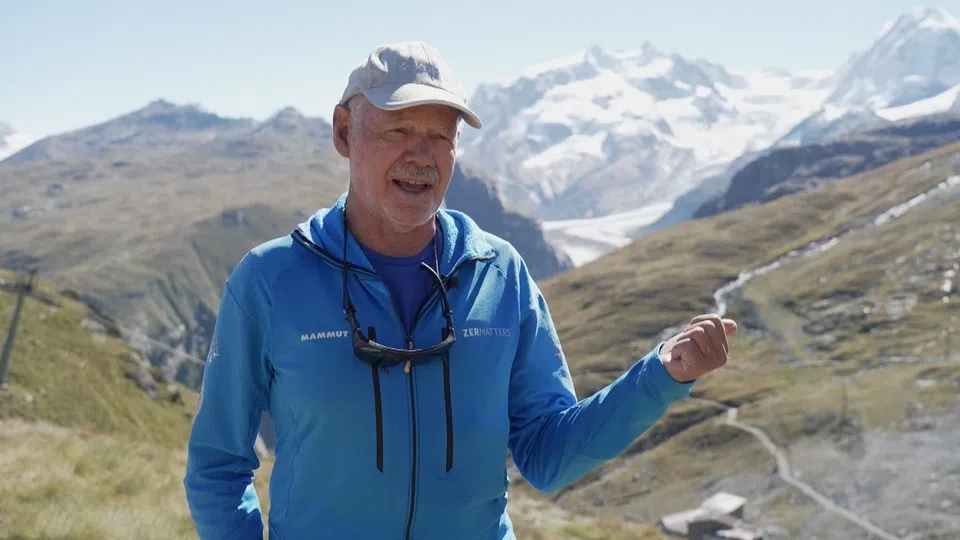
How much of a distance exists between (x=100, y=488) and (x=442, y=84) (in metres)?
9.46

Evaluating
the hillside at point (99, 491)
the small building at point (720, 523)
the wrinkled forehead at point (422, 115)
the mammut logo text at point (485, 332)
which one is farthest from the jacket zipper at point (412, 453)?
the small building at point (720, 523)

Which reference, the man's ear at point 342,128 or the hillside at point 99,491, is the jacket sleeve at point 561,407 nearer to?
the man's ear at point 342,128

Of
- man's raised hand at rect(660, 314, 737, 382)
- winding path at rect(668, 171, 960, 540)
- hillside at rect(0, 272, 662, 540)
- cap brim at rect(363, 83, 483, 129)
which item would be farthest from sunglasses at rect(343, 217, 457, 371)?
winding path at rect(668, 171, 960, 540)

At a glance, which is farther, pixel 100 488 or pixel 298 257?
pixel 100 488

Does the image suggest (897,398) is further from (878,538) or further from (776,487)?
(878,538)

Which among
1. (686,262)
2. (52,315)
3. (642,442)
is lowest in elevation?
(642,442)

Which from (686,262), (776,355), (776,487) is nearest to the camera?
(776,487)

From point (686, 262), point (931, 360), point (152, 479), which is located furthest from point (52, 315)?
point (686, 262)

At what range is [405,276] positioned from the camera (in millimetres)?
4605

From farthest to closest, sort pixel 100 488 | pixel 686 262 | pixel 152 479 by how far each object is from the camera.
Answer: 1. pixel 686 262
2. pixel 152 479
3. pixel 100 488

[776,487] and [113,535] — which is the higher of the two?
[113,535]

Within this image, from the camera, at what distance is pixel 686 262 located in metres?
186

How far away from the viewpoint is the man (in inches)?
166

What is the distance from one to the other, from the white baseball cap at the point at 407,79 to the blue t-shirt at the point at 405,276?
777 millimetres
